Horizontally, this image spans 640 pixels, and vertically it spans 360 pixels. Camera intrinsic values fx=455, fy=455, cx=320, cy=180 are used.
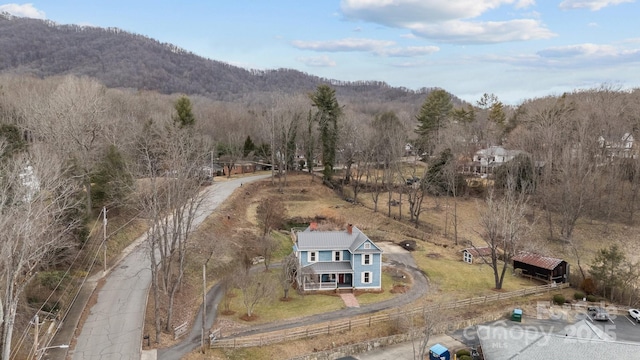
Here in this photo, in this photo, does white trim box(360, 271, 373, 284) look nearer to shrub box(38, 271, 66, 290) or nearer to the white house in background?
shrub box(38, 271, 66, 290)

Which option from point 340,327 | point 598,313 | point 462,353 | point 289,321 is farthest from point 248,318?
point 598,313

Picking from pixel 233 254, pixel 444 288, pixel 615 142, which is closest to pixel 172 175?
pixel 233 254

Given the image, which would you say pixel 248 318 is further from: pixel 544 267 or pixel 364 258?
pixel 544 267

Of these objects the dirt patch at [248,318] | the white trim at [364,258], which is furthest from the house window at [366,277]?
the dirt patch at [248,318]

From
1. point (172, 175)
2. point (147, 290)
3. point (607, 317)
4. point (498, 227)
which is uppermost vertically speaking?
point (172, 175)

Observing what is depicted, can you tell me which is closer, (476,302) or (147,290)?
(147,290)

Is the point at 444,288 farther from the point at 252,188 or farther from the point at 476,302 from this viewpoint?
the point at 252,188
